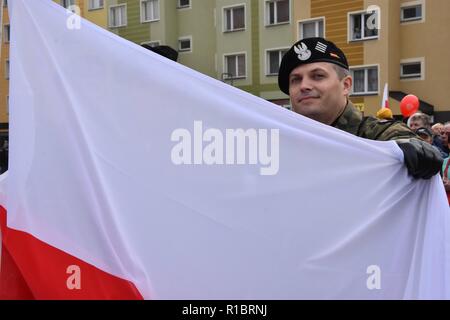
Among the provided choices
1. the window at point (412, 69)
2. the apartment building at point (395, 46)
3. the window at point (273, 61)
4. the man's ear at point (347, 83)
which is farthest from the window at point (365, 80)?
the man's ear at point (347, 83)

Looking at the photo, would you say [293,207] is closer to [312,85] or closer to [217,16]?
[312,85]

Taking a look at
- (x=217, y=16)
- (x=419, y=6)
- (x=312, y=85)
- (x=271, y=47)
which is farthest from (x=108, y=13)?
(x=312, y=85)

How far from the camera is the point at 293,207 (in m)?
1.83

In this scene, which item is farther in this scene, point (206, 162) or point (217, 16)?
point (217, 16)

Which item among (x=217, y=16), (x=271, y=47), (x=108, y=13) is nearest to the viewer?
(x=271, y=47)

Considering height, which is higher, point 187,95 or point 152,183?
point 187,95

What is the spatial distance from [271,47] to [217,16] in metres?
3.52

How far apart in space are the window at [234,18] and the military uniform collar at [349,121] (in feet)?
75.7

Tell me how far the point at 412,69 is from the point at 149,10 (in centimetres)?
1434

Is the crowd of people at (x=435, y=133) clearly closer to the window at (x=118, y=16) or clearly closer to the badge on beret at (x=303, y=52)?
the badge on beret at (x=303, y=52)

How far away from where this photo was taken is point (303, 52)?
2.50 m

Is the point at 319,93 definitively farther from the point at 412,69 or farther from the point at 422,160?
the point at 412,69

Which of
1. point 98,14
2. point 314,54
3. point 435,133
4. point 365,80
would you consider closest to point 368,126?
point 314,54
